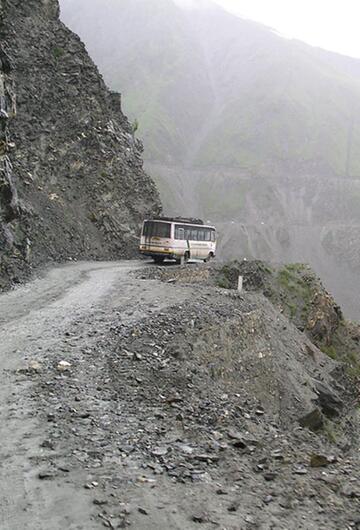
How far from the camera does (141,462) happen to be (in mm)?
7668

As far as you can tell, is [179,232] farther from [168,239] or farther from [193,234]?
[193,234]

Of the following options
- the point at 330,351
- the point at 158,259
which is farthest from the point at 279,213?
the point at 330,351

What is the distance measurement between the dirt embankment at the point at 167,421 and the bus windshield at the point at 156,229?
19.0 metres

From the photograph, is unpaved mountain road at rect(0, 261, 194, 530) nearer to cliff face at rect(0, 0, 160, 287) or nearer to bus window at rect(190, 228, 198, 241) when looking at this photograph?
cliff face at rect(0, 0, 160, 287)

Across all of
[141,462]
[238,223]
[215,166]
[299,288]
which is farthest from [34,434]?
[215,166]

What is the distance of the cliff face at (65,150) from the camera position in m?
37.2

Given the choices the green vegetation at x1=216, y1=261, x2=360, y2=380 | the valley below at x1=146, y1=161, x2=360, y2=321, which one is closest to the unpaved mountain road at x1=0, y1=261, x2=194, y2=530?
the green vegetation at x1=216, y1=261, x2=360, y2=380

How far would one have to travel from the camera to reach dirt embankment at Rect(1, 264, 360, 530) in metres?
6.62

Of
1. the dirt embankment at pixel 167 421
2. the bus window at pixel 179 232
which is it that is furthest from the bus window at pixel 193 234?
the dirt embankment at pixel 167 421

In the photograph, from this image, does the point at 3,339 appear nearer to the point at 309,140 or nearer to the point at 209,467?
the point at 209,467

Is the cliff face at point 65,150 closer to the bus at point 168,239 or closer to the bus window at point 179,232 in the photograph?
the bus at point 168,239

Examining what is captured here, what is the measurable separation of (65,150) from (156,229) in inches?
358

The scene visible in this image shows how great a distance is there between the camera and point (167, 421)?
940cm

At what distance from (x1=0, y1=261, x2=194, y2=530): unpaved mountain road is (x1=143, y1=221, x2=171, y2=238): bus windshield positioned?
10085 mm
